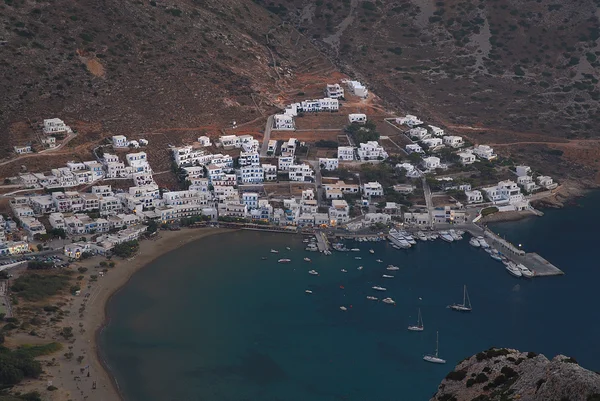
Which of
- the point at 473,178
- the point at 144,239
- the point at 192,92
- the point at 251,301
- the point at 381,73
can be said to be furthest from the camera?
the point at 381,73

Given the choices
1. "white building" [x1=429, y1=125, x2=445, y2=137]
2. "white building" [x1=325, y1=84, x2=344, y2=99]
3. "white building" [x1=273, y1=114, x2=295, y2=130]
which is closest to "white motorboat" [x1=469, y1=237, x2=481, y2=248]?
"white building" [x1=429, y1=125, x2=445, y2=137]

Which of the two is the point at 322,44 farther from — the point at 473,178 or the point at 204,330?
the point at 204,330

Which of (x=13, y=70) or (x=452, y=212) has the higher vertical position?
(x=13, y=70)

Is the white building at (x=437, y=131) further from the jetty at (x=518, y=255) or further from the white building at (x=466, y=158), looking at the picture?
the jetty at (x=518, y=255)

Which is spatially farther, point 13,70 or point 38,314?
point 13,70

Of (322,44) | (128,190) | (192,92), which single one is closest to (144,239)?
(128,190)

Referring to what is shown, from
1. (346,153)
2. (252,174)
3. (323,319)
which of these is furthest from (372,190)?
(323,319)
